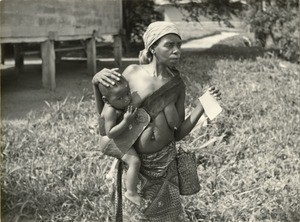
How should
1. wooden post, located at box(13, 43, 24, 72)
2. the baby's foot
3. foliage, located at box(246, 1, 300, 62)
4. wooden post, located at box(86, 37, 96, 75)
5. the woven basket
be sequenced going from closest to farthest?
1. the baby's foot
2. the woven basket
3. wooden post, located at box(13, 43, 24, 72)
4. wooden post, located at box(86, 37, 96, 75)
5. foliage, located at box(246, 1, 300, 62)

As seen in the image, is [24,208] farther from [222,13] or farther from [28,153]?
[222,13]

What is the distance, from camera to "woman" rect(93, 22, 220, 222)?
256 cm

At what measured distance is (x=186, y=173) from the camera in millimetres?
2877

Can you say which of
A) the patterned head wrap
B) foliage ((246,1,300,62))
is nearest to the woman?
the patterned head wrap

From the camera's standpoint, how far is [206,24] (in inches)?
1409

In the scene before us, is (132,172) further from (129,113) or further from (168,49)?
(168,49)

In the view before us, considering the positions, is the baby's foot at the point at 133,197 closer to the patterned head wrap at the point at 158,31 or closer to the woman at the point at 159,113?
the woman at the point at 159,113

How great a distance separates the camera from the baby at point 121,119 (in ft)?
8.20

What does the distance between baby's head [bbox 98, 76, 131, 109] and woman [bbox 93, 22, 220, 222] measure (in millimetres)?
44

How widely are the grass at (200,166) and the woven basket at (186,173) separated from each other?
284 millimetres

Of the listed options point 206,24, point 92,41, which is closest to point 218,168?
point 92,41

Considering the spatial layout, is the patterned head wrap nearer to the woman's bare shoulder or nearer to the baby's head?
the woman's bare shoulder

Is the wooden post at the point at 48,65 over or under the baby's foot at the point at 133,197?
under

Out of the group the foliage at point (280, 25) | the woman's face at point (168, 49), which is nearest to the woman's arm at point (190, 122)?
the woman's face at point (168, 49)
